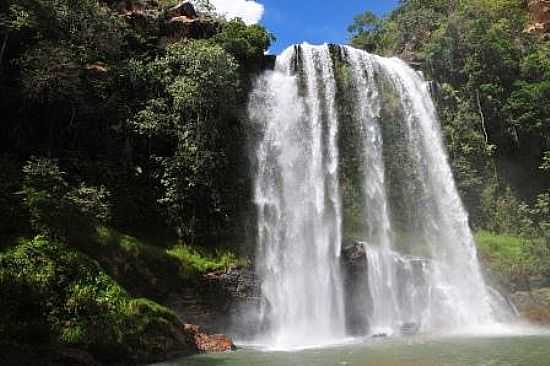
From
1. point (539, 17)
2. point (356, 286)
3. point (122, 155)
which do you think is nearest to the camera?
point (356, 286)

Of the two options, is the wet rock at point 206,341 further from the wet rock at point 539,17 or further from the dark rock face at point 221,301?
the wet rock at point 539,17

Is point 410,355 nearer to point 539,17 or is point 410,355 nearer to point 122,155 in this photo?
point 122,155

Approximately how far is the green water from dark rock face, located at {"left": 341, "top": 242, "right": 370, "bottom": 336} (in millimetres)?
3587

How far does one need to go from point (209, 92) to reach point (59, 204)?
7937mm

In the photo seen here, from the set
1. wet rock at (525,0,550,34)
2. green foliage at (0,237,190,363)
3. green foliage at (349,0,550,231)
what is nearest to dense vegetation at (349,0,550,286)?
green foliage at (349,0,550,231)

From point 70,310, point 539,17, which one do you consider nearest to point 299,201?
point 70,310

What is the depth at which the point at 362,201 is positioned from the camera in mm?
23297

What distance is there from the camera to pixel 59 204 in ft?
45.5

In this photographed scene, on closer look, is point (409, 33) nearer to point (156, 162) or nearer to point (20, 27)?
point (156, 162)

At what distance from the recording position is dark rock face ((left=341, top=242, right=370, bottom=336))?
19.1m

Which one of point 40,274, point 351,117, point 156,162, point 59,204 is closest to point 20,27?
point 156,162

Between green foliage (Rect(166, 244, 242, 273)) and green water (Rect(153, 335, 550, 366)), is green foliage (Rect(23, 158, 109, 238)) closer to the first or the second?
green foliage (Rect(166, 244, 242, 273))

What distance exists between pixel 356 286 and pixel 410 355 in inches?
274

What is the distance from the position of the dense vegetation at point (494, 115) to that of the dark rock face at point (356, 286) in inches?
328
